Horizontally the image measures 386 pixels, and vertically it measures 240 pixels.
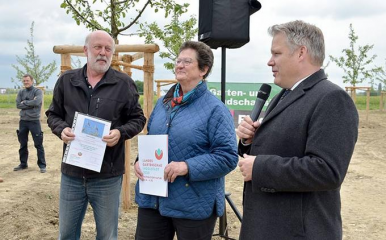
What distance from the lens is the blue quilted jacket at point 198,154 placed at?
2.65 meters

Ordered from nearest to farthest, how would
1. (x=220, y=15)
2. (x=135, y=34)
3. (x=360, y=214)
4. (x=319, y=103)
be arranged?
1. (x=319, y=103)
2. (x=220, y=15)
3. (x=135, y=34)
4. (x=360, y=214)

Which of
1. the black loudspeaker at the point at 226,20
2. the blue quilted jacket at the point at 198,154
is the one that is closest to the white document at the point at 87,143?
the blue quilted jacket at the point at 198,154

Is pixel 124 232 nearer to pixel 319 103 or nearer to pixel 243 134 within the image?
pixel 243 134

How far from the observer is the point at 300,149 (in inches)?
75.0

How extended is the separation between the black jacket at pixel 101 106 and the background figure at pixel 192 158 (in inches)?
15.8

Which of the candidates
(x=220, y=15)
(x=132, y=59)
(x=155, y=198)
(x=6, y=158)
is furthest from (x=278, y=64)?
(x=6, y=158)

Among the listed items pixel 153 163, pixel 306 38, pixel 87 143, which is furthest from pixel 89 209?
pixel 306 38

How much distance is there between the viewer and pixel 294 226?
1.91 meters

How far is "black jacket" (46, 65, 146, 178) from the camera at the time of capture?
10.1 ft

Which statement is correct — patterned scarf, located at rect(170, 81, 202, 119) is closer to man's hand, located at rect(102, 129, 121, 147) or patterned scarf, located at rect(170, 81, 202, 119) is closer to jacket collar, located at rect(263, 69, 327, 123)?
man's hand, located at rect(102, 129, 121, 147)

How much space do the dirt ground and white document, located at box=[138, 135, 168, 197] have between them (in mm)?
2079

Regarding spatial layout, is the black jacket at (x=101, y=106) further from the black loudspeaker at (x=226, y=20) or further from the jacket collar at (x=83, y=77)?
the black loudspeaker at (x=226, y=20)

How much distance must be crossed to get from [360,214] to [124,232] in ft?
12.5

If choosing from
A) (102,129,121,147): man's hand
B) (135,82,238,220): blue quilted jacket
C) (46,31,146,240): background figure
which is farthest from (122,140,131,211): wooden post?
(135,82,238,220): blue quilted jacket
